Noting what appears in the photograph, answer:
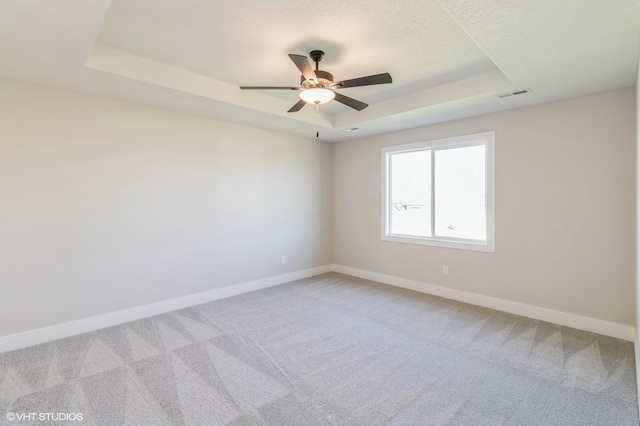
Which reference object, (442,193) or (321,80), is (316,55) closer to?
(321,80)

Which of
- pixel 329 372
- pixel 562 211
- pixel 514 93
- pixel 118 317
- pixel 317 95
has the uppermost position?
pixel 514 93

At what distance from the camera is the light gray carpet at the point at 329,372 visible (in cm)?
201

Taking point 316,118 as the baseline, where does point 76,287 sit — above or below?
below

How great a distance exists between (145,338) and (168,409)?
128cm

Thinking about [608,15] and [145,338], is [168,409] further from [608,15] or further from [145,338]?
[608,15]

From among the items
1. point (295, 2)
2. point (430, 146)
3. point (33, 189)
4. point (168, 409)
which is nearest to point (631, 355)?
point (430, 146)

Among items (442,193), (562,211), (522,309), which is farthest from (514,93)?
(522,309)

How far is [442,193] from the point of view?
4.51 m

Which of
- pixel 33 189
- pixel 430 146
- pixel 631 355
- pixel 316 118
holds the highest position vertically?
pixel 316 118

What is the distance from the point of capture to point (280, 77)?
10.8 ft

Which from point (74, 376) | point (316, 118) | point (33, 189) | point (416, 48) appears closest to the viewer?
point (74, 376)

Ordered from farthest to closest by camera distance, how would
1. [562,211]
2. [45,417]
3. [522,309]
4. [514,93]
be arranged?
1. [522,309]
2. [562,211]
3. [514,93]
4. [45,417]

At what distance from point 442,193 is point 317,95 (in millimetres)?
2643

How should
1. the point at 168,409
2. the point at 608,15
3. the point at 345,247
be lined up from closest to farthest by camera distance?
the point at 608,15, the point at 168,409, the point at 345,247
